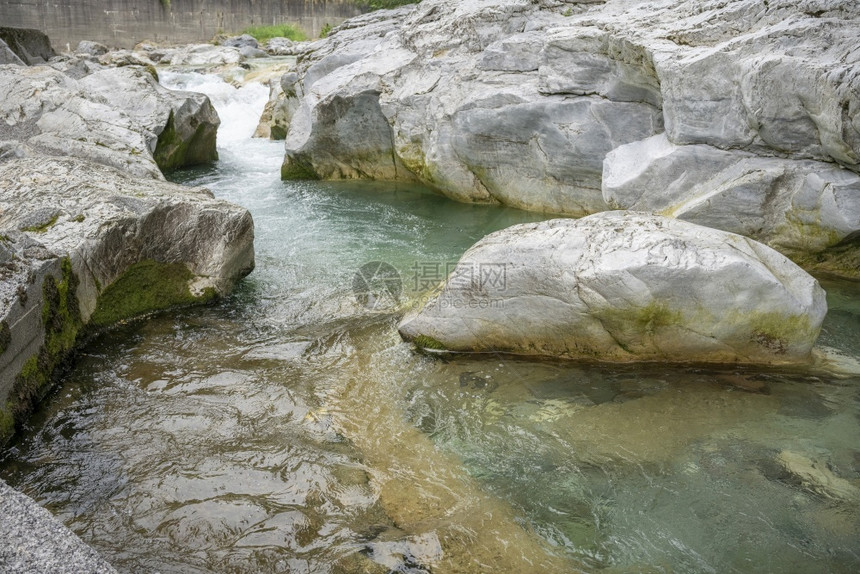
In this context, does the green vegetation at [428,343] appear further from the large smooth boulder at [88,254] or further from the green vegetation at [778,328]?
the green vegetation at [778,328]

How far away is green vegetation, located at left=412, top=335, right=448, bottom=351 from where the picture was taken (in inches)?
222

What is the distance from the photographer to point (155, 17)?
104 ft

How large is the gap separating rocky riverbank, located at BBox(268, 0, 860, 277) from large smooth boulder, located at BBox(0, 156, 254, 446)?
13.8ft

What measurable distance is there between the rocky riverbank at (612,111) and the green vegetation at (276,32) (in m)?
22.4

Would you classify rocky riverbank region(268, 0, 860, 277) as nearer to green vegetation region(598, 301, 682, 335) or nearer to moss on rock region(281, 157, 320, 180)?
moss on rock region(281, 157, 320, 180)

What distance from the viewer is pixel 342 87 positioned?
11039 millimetres

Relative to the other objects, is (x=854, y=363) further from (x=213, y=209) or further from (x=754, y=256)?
(x=213, y=209)

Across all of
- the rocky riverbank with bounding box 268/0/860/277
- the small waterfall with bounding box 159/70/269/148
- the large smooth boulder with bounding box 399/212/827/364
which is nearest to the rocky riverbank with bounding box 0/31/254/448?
the large smooth boulder with bounding box 399/212/827/364

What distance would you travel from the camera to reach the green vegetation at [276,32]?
33.3 m

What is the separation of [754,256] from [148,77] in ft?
38.9

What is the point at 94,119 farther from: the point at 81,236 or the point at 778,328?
the point at 778,328

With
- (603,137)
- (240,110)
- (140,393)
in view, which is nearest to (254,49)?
(240,110)

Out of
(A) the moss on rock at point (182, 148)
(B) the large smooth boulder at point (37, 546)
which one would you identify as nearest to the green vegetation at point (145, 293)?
(B) the large smooth boulder at point (37, 546)

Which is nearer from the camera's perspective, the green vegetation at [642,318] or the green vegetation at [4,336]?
the green vegetation at [4,336]
